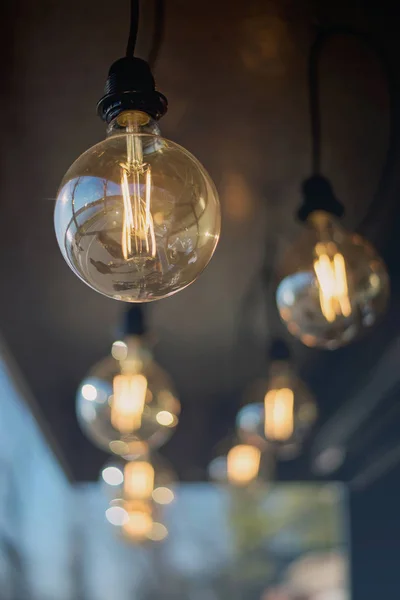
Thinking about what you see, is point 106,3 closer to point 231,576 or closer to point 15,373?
point 15,373

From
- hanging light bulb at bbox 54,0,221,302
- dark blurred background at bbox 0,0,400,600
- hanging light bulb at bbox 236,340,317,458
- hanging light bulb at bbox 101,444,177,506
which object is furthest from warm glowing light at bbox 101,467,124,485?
hanging light bulb at bbox 54,0,221,302

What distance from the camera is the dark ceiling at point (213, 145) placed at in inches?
51.1

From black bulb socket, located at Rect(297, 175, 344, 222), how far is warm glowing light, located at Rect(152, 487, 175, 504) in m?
1.91

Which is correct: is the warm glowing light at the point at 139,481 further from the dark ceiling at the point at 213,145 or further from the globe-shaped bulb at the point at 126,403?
the globe-shaped bulb at the point at 126,403

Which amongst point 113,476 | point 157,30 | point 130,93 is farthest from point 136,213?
point 113,476

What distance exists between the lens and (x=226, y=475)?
3.10 meters

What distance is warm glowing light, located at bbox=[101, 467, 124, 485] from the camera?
3.07m

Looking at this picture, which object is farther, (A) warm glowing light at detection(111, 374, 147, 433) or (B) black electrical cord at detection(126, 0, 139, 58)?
(A) warm glowing light at detection(111, 374, 147, 433)

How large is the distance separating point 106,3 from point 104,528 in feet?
15.0

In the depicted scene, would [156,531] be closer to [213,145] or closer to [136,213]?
[213,145]

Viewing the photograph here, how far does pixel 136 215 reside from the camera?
0.83 m

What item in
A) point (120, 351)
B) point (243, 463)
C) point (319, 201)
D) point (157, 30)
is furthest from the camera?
point (243, 463)

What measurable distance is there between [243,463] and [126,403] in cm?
131

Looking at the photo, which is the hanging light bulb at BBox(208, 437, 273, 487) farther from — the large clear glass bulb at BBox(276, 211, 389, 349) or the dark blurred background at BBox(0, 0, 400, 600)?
the large clear glass bulb at BBox(276, 211, 389, 349)
